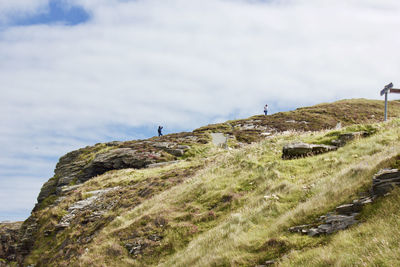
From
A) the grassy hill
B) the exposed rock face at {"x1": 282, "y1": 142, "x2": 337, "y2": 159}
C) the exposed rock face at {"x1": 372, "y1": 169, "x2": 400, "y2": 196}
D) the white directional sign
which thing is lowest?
the grassy hill

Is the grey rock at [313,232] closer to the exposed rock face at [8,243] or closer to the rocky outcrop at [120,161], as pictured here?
the exposed rock face at [8,243]

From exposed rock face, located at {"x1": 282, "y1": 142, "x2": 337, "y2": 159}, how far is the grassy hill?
1.87 feet

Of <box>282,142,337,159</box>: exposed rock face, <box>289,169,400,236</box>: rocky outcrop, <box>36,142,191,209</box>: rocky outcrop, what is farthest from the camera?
<box>36,142,191,209</box>: rocky outcrop

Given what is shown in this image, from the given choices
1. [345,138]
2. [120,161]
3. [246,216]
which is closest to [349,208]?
[246,216]

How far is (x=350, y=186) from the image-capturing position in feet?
33.1

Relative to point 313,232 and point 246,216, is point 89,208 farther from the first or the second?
point 313,232

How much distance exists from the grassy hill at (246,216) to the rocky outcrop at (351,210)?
0.27 m

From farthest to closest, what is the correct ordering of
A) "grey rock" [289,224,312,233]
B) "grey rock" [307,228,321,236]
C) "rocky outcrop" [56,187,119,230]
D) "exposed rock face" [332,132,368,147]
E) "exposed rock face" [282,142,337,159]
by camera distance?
1. "rocky outcrop" [56,187,119,230]
2. "exposed rock face" [332,132,368,147]
3. "exposed rock face" [282,142,337,159]
4. "grey rock" [289,224,312,233]
5. "grey rock" [307,228,321,236]

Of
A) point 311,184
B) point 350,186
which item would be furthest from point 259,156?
point 350,186

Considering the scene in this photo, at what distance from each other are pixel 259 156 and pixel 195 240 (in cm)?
802

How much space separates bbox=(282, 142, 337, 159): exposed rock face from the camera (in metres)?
17.0

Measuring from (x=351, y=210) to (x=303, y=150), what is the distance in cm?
864

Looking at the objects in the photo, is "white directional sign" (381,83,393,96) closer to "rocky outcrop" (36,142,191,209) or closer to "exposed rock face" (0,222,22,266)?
"rocky outcrop" (36,142,191,209)

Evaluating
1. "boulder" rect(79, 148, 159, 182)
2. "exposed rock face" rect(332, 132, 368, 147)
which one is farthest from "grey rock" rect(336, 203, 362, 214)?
"boulder" rect(79, 148, 159, 182)
